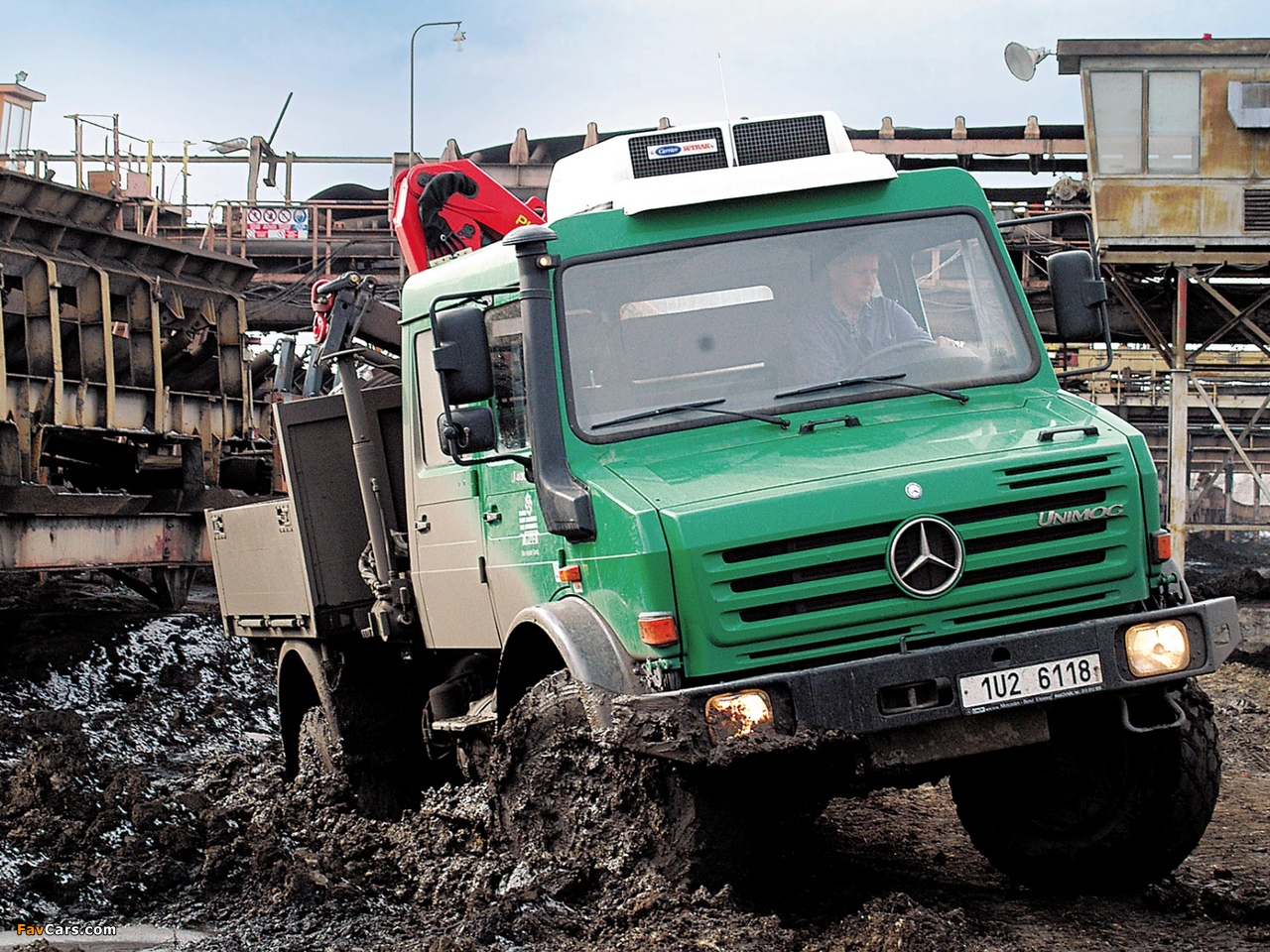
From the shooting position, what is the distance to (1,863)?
7.05 metres

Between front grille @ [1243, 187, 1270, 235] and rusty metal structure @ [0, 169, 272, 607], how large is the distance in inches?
468

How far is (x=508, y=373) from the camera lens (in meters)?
5.77

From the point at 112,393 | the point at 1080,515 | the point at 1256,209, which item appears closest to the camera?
the point at 1080,515

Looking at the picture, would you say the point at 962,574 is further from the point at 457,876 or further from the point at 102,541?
the point at 102,541

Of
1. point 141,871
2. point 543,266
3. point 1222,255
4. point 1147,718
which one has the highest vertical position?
point 1222,255

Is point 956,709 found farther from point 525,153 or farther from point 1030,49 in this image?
point 525,153

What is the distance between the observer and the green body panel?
186 inches

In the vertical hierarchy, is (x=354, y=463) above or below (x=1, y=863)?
above

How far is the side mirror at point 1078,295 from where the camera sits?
5867 millimetres

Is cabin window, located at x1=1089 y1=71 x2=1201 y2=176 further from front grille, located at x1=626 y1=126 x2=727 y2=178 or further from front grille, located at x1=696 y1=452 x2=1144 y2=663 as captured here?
front grille, located at x1=696 y1=452 x2=1144 y2=663

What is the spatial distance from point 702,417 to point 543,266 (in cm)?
76

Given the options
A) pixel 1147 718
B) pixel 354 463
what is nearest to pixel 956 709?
pixel 1147 718

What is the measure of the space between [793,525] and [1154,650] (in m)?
1.25

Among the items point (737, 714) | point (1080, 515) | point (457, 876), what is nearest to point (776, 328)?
point (1080, 515)
